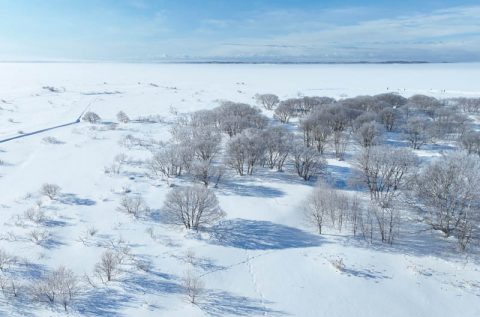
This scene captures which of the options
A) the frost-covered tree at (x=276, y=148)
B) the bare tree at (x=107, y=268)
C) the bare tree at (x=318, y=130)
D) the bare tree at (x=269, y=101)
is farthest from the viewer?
the bare tree at (x=269, y=101)

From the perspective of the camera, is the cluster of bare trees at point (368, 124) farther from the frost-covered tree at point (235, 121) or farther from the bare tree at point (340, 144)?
the frost-covered tree at point (235, 121)

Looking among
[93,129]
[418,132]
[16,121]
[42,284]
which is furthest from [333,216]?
[16,121]

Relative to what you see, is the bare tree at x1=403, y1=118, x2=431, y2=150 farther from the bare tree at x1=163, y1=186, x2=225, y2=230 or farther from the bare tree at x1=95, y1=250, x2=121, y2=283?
the bare tree at x1=95, y1=250, x2=121, y2=283

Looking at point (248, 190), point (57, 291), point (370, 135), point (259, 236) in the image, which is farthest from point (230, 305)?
point (370, 135)

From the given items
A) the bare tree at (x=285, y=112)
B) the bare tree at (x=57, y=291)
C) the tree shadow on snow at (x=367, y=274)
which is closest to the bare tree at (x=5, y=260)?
the bare tree at (x=57, y=291)

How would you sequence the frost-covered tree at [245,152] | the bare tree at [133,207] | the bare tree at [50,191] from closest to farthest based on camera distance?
the bare tree at [133,207] < the bare tree at [50,191] < the frost-covered tree at [245,152]

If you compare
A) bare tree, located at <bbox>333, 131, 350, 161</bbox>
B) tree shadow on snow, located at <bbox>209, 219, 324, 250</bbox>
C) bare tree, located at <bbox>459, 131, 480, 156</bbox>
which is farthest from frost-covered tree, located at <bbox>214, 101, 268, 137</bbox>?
tree shadow on snow, located at <bbox>209, 219, 324, 250</bbox>

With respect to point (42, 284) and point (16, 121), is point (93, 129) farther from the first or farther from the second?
point (42, 284)
